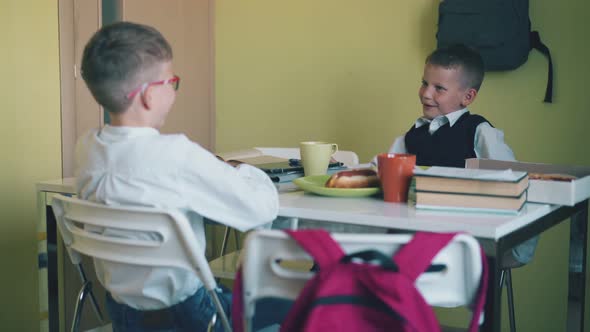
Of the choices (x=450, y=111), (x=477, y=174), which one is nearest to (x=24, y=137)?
(x=450, y=111)

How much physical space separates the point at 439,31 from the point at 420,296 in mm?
1840

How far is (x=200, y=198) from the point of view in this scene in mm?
1450

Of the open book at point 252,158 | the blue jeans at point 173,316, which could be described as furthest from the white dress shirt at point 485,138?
the blue jeans at point 173,316

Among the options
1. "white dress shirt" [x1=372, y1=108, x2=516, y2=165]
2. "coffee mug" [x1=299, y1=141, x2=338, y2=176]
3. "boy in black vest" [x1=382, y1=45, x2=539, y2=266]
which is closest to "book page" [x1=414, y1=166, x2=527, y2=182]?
"coffee mug" [x1=299, y1=141, x2=338, y2=176]

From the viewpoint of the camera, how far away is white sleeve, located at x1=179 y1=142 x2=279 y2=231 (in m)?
1.43

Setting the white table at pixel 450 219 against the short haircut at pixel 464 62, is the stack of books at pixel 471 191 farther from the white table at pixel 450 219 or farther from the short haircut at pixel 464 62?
the short haircut at pixel 464 62

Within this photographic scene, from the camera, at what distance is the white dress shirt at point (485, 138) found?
235 centimetres

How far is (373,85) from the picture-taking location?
9.96 ft

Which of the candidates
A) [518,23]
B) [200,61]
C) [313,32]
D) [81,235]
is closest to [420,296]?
[81,235]

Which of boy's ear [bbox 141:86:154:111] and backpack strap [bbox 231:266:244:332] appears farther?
boy's ear [bbox 141:86:154:111]

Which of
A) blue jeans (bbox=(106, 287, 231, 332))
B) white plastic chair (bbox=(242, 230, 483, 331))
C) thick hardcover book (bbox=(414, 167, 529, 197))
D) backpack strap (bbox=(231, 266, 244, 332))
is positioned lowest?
blue jeans (bbox=(106, 287, 231, 332))

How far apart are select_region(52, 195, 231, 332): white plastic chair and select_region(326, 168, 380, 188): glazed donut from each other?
44cm

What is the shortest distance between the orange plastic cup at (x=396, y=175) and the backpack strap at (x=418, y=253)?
0.52 meters

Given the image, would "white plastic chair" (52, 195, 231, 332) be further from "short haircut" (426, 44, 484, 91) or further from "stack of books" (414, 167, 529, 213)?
"short haircut" (426, 44, 484, 91)
